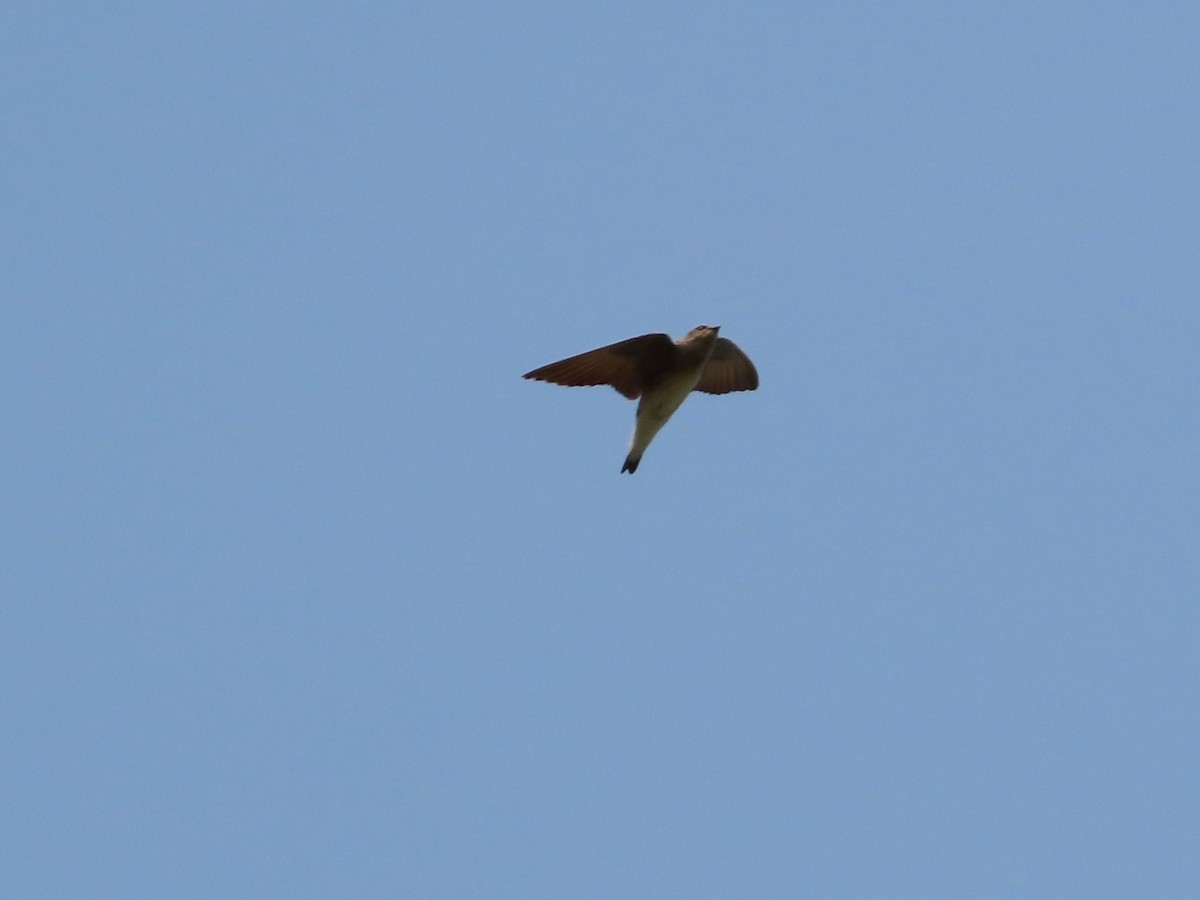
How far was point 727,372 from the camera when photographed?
21562 millimetres

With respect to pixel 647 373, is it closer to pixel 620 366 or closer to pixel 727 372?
pixel 620 366

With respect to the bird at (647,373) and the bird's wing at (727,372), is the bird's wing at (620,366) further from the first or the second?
the bird's wing at (727,372)

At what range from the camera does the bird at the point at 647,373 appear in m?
19.7

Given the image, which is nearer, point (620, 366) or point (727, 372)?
point (620, 366)

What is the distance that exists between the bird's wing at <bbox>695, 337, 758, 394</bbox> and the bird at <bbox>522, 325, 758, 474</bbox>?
1.07m

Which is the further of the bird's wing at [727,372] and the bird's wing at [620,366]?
the bird's wing at [727,372]

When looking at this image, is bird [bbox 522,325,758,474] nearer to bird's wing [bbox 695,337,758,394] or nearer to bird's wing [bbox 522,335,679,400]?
bird's wing [bbox 522,335,679,400]

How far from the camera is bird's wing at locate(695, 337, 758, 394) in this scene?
69.9 feet

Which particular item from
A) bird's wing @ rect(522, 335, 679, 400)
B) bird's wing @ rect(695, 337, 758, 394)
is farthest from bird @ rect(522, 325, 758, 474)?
bird's wing @ rect(695, 337, 758, 394)

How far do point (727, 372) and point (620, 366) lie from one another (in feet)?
6.68

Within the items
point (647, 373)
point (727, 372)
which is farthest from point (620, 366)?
point (727, 372)

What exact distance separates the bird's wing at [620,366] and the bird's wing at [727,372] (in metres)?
1.38

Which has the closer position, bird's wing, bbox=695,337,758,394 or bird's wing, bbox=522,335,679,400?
bird's wing, bbox=522,335,679,400

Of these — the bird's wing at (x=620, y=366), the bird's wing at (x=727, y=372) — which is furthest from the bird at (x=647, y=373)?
the bird's wing at (x=727, y=372)
